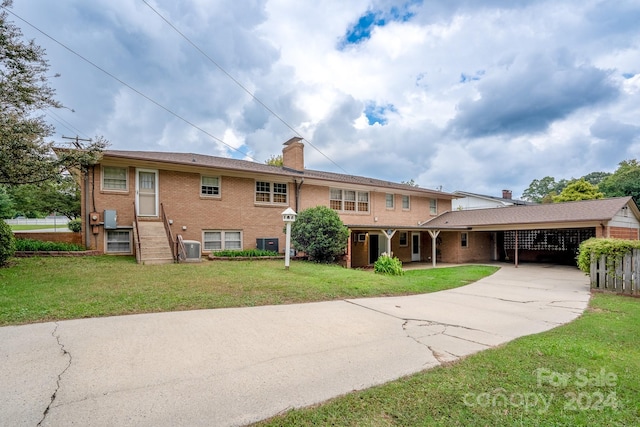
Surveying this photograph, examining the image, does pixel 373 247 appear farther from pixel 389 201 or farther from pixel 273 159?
pixel 273 159

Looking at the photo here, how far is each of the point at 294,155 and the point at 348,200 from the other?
14.0 ft

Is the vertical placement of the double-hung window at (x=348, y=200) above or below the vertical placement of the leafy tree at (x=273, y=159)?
below

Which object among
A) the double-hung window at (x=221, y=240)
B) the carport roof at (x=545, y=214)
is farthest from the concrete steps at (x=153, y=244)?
the carport roof at (x=545, y=214)

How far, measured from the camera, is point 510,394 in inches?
114

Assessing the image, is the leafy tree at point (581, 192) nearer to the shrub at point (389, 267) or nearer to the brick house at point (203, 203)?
the brick house at point (203, 203)

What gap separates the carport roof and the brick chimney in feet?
27.2

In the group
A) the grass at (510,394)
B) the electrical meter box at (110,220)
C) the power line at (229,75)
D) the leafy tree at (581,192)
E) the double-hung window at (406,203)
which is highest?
the power line at (229,75)

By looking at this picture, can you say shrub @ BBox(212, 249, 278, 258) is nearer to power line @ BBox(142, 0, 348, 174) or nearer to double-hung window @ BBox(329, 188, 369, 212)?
double-hung window @ BBox(329, 188, 369, 212)

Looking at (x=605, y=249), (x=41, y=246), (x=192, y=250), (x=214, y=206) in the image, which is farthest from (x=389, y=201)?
(x=41, y=246)

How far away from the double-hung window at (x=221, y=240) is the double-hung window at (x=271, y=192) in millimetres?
2108

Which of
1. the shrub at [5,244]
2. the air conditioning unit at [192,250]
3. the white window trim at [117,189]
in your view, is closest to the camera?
the shrub at [5,244]

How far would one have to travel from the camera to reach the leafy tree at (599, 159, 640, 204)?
102 ft

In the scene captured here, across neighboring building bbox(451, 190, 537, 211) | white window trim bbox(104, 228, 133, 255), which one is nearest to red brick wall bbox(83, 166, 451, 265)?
white window trim bbox(104, 228, 133, 255)

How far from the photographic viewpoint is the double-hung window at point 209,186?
14102 millimetres
